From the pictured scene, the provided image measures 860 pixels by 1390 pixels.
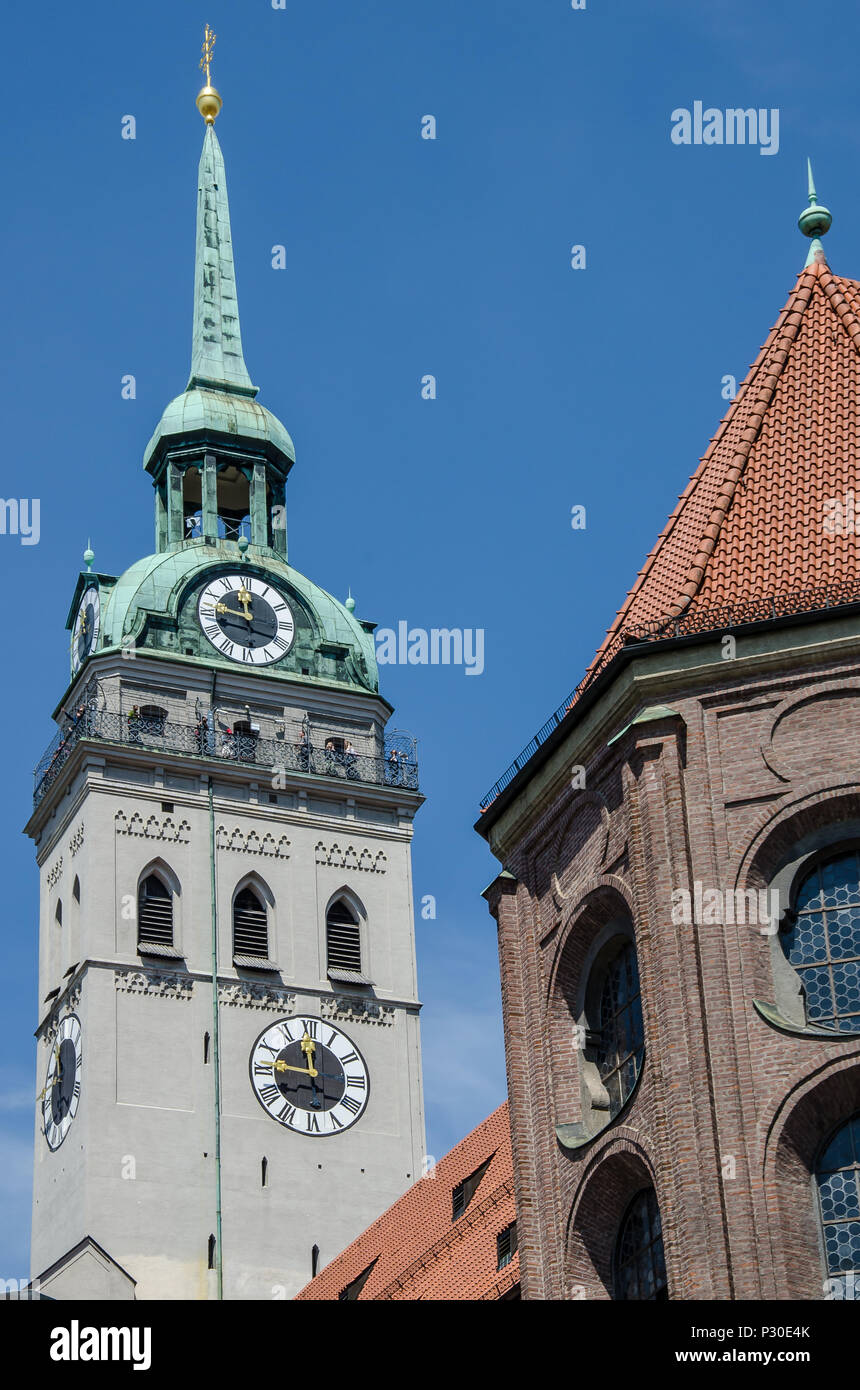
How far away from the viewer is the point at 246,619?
270 feet

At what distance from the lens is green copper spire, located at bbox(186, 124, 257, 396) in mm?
89500

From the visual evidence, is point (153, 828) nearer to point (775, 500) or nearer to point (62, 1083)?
point (62, 1083)

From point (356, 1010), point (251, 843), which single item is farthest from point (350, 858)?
point (356, 1010)

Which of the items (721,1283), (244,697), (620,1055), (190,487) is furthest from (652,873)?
(190,487)

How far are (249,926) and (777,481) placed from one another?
3897 centimetres

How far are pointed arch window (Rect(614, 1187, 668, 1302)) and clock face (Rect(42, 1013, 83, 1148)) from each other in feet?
125

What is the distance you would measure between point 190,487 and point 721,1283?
5514 centimetres

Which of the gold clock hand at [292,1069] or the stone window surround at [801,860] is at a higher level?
the gold clock hand at [292,1069]

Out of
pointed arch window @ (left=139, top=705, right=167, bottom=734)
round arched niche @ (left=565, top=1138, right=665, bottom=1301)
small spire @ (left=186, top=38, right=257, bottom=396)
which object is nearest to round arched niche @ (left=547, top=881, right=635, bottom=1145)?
round arched niche @ (left=565, top=1138, right=665, bottom=1301)

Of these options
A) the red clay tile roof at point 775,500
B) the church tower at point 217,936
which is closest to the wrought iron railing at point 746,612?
the red clay tile roof at point 775,500

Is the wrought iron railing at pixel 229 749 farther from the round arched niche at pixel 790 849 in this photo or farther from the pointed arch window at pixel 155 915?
the round arched niche at pixel 790 849

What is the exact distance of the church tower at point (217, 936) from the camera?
73.4 m

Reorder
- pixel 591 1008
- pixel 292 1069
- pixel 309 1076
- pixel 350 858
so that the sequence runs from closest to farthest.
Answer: pixel 591 1008, pixel 292 1069, pixel 309 1076, pixel 350 858

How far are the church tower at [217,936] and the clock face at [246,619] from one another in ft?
0.26
